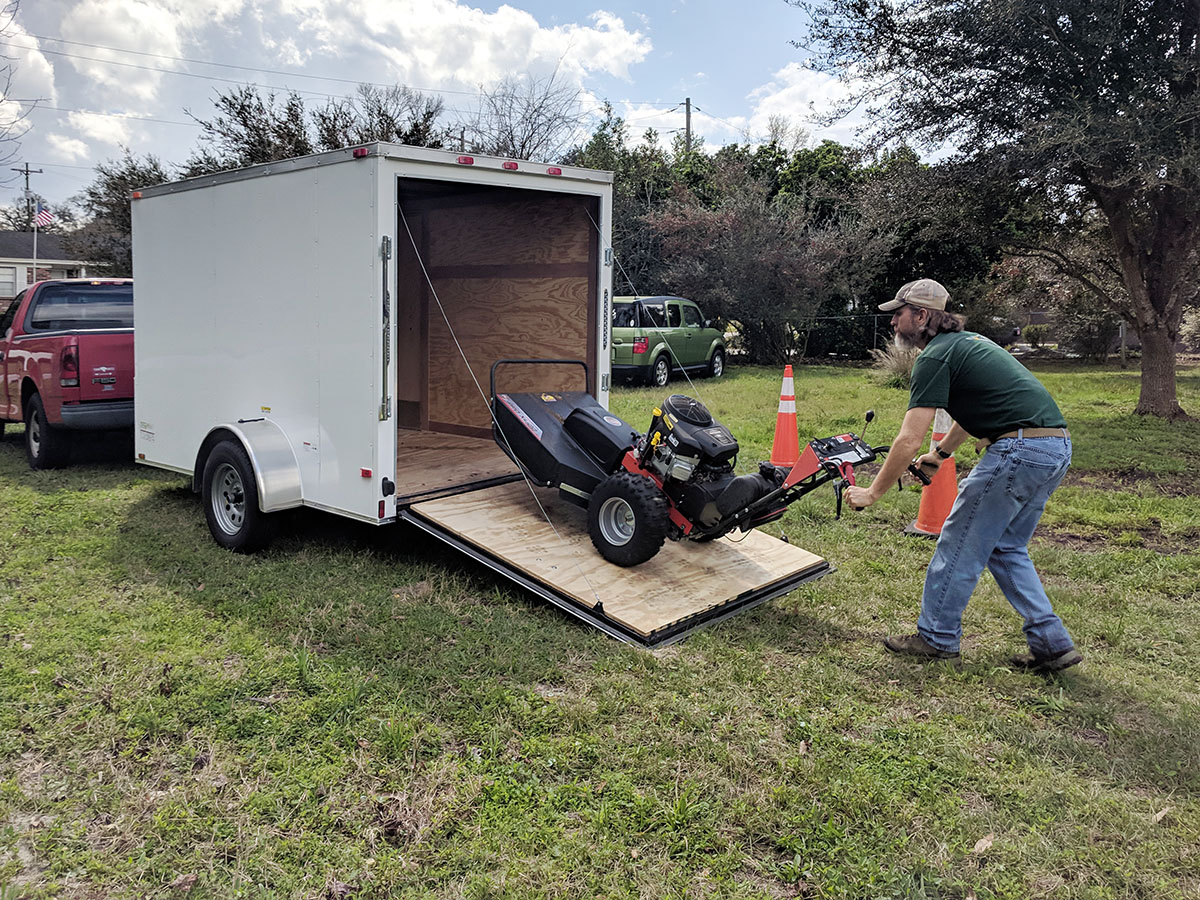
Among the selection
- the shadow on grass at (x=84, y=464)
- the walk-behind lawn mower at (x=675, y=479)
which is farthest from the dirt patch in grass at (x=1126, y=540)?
the shadow on grass at (x=84, y=464)

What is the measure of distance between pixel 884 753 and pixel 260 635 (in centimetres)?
311

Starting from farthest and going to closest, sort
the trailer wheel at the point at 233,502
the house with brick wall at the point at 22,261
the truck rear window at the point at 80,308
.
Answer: the house with brick wall at the point at 22,261
the truck rear window at the point at 80,308
the trailer wheel at the point at 233,502

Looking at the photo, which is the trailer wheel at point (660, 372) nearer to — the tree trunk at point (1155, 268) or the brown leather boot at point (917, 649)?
the tree trunk at point (1155, 268)

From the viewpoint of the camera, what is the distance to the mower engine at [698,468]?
197 inches

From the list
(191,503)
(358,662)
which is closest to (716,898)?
(358,662)

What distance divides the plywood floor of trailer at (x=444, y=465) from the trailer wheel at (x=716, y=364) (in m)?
11.5

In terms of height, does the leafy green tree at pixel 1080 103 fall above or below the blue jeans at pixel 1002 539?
above

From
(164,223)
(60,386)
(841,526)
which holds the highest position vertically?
(164,223)

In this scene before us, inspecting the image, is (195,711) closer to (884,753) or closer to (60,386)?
(884,753)

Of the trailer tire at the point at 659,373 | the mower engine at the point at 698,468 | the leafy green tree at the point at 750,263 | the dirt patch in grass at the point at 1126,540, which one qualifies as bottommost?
the dirt patch in grass at the point at 1126,540

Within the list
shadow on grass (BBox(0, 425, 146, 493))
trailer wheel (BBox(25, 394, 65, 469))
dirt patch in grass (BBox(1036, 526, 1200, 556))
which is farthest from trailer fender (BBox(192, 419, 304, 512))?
dirt patch in grass (BBox(1036, 526, 1200, 556))

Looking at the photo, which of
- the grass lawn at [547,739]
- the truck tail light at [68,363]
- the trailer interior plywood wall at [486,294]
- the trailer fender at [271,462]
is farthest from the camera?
the truck tail light at [68,363]

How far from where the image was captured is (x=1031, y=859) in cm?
295

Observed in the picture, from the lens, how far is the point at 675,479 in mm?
5141
